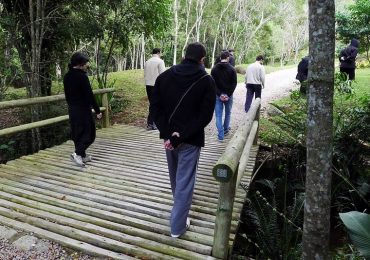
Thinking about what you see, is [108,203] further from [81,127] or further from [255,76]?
[255,76]

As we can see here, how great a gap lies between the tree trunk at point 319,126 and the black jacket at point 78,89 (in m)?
3.65

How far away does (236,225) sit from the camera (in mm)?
3693

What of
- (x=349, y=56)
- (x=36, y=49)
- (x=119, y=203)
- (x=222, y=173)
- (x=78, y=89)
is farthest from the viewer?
(x=349, y=56)

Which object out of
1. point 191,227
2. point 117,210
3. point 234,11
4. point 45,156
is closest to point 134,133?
point 45,156

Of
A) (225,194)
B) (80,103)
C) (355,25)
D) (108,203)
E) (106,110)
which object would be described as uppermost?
(355,25)

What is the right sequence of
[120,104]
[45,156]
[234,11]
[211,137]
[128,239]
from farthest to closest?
[234,11], [120,104], [211,137], [45,156], [128,239]

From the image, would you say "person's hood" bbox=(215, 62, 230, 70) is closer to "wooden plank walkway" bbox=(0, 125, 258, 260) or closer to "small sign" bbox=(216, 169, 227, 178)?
"wooden plank walkway" bbox=(0, 125, 258, 260)

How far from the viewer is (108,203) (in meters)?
4.21

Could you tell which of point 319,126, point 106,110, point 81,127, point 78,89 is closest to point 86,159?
point 81,127

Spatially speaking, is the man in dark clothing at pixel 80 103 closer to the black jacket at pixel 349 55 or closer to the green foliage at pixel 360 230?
the green foliage at pixel 360 230

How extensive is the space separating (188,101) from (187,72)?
26 cm

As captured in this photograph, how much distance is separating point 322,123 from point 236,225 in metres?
1.80

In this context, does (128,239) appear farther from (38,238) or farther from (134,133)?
(134,133)

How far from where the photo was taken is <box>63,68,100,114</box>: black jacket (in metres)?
5.07
